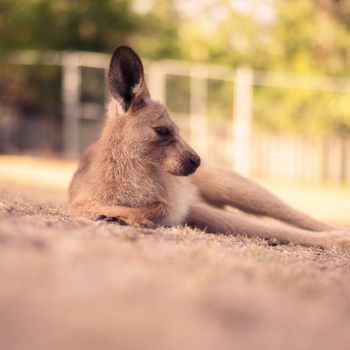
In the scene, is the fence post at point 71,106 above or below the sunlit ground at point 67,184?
above

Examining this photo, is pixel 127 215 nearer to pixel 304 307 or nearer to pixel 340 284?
pixel 340 284

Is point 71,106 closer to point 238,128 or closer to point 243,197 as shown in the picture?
point 238,128

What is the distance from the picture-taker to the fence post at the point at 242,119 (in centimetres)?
1847

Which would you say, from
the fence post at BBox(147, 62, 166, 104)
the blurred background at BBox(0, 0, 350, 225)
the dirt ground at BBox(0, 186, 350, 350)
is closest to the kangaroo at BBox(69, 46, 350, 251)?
the dirt ground at BBox(0, 186, 350, 350)

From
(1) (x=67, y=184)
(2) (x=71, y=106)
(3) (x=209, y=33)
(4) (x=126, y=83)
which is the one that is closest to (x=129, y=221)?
(4) (x=126, y=83)

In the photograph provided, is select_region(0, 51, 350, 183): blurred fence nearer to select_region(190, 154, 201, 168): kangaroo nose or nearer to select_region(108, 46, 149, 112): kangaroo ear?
select_region(108, 46, 149, 112): kangaroo ear

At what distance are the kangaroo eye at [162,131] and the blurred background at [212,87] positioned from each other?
8.65m

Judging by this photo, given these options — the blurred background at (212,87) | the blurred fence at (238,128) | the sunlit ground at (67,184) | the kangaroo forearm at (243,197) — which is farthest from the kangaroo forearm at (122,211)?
the blurred fence at (238,128)

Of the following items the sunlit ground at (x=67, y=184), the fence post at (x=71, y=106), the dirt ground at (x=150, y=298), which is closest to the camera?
the dirt ground at (x=150, y=298)

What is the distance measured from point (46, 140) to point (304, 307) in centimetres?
1793

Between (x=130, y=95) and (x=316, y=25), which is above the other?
(x=316, y=25)

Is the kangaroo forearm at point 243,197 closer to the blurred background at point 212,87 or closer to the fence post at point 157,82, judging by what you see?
the blurred background at point 212,87

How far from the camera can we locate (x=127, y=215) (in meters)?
5.04

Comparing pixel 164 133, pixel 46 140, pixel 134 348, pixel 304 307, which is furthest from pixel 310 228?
pixel 46 140
